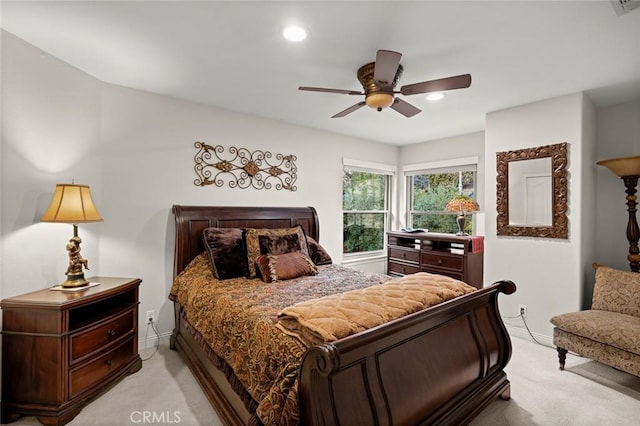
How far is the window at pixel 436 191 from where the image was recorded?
4484 mm

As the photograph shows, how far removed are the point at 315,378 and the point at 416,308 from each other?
2.54 ft

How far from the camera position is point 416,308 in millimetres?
1661

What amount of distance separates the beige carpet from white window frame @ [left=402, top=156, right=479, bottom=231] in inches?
101

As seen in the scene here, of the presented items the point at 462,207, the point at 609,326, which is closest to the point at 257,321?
the point at 609,326

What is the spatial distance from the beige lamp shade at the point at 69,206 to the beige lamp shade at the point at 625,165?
15.0ft

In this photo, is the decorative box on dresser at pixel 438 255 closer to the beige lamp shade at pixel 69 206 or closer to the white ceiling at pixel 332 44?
the white ceiling at pixel 332 44

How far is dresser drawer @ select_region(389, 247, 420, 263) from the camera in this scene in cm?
431

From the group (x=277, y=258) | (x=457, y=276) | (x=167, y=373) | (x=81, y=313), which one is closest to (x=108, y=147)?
(x=81, y=313)

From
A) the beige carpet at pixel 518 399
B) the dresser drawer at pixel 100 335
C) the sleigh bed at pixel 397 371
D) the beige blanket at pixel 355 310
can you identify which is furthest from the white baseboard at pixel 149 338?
the beige blanket at pixel 355 310

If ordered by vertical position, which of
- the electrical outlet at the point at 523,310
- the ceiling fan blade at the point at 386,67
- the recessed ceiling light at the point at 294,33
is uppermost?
the recessed ceiling light at the point at 294,33

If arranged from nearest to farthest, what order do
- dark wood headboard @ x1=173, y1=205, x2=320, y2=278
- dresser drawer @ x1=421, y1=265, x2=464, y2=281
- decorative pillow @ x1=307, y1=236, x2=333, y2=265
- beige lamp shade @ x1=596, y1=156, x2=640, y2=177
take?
beige lamp shade @ x1=596, y1=156, x2=640, y2=177 < dark wood headboard @ x1=173, y1=205, x2=320, y2=278 < decorative pillow @ x1=307, y1=236, x2=333, y2=265 < dresser drawer @ x1=421, y1=265, x2=464, y2=281

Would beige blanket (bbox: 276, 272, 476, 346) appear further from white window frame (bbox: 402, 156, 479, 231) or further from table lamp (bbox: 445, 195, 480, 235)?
white window frame (bbox: 402, 156, 479, 231)

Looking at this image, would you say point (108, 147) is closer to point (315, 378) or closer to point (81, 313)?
point (81, 313)

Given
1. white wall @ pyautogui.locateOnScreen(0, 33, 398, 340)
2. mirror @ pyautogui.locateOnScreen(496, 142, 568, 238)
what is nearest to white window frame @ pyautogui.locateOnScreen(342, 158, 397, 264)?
white wall @ pyautogui.locateOnScreen(0, 33, 398, 340)
